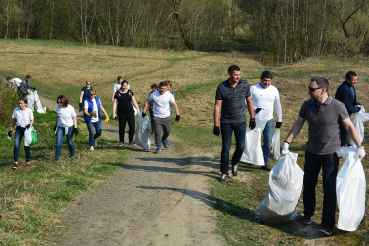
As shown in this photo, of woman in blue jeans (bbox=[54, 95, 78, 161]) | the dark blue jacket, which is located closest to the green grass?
woman in blue jeans (bbox=[54, 95, 78, 161])

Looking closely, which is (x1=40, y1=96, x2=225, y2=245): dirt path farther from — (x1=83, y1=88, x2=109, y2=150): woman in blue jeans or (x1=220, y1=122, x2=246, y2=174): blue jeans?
(x1=83, y1=88, x2=109, y2=150): woman in blue jeans

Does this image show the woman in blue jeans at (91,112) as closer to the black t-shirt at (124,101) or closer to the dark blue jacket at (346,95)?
the black t-shirt at (124,101)

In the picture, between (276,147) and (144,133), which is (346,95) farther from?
(144,133)

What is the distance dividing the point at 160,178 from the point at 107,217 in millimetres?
2079

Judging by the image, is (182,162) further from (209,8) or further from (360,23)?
(209,8)

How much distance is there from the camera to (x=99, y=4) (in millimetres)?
43812

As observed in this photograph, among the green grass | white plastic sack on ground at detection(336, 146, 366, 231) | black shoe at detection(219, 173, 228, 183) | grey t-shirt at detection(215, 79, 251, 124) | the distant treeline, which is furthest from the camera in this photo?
the distant treeline

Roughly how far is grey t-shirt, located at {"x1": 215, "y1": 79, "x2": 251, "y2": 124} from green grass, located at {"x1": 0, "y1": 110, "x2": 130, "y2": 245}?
2.41 m

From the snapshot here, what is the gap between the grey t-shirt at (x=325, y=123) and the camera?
5.39m

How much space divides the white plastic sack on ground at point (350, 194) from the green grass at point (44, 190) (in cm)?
342

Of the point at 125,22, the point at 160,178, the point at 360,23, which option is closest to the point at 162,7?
the point at 125,22

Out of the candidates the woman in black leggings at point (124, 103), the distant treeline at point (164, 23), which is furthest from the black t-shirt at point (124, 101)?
the distant treeline at point (164, 23)

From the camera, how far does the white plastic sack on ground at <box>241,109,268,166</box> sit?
817 centimetres

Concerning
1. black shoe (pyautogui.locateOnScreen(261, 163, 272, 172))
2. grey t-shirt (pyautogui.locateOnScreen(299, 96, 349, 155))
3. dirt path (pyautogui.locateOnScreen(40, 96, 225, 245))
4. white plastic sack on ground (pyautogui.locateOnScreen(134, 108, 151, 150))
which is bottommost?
dirt path (pyautogui.locateOnScreen(40, 96, 225, 245))
